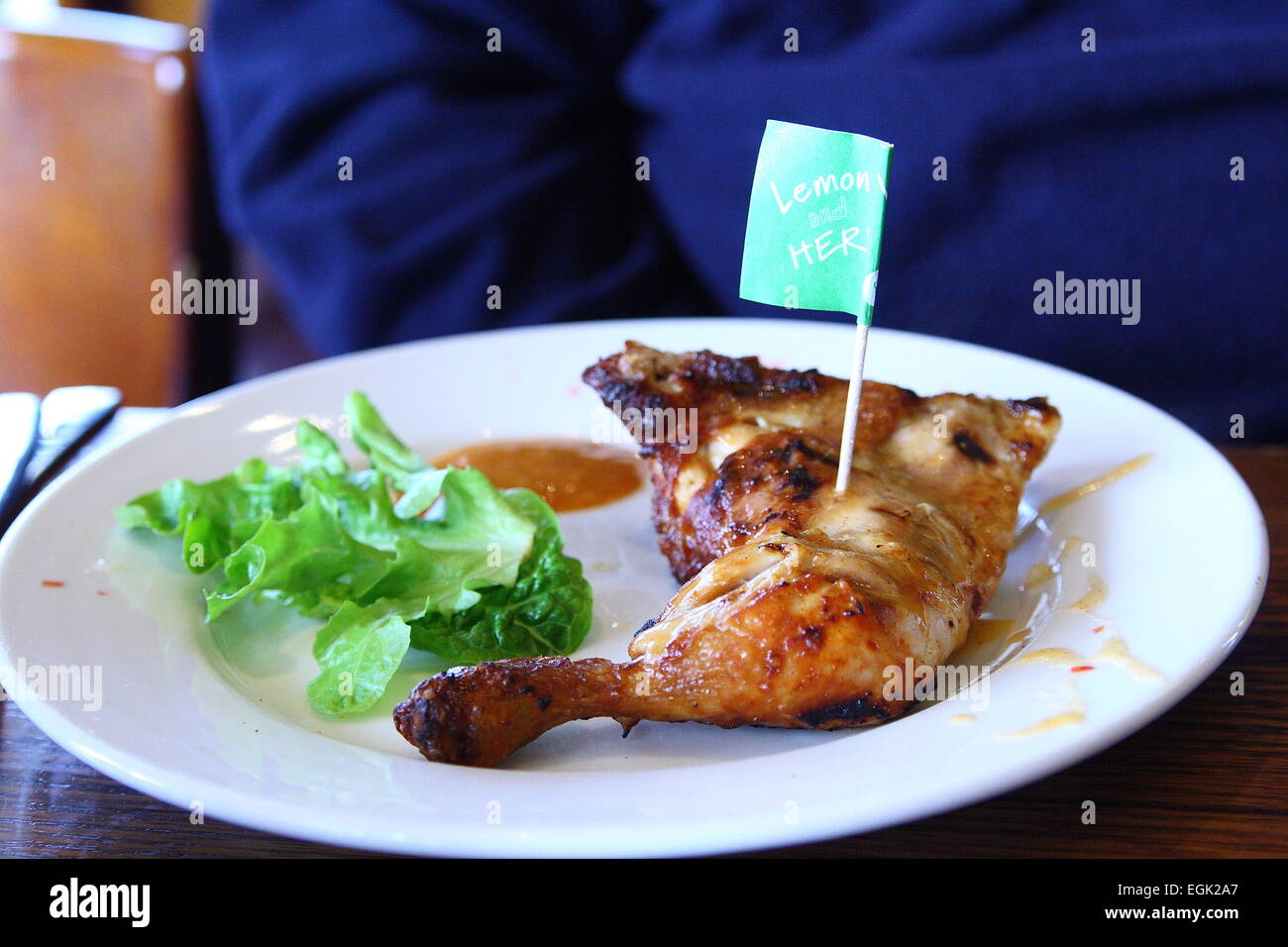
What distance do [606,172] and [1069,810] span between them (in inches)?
92.3

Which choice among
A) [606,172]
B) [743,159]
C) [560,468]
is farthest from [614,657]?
[606,172]

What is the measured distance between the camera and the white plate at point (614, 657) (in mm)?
1053

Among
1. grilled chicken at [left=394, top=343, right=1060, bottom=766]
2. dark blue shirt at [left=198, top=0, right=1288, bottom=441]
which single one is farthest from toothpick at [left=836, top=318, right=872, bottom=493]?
dark blue shirt at [left=198, top=0, right=1288, bottom=441]

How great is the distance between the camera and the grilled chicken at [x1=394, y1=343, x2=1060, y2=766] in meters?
1.23

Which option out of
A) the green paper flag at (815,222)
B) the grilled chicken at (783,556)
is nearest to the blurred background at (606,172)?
the grilled chicken at (783,556)

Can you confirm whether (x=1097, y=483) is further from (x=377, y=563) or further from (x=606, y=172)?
(x=606, y=172)

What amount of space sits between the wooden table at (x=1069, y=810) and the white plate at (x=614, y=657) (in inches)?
3.5

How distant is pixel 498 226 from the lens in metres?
3.03

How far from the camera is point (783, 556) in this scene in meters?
1.34

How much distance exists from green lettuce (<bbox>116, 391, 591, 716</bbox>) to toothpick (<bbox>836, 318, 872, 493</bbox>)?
0.40 m

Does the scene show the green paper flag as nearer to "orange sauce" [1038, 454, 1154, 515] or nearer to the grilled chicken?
the grilled chicken

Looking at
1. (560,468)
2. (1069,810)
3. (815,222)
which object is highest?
(815,222)

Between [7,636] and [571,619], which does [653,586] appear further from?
[7,636]
